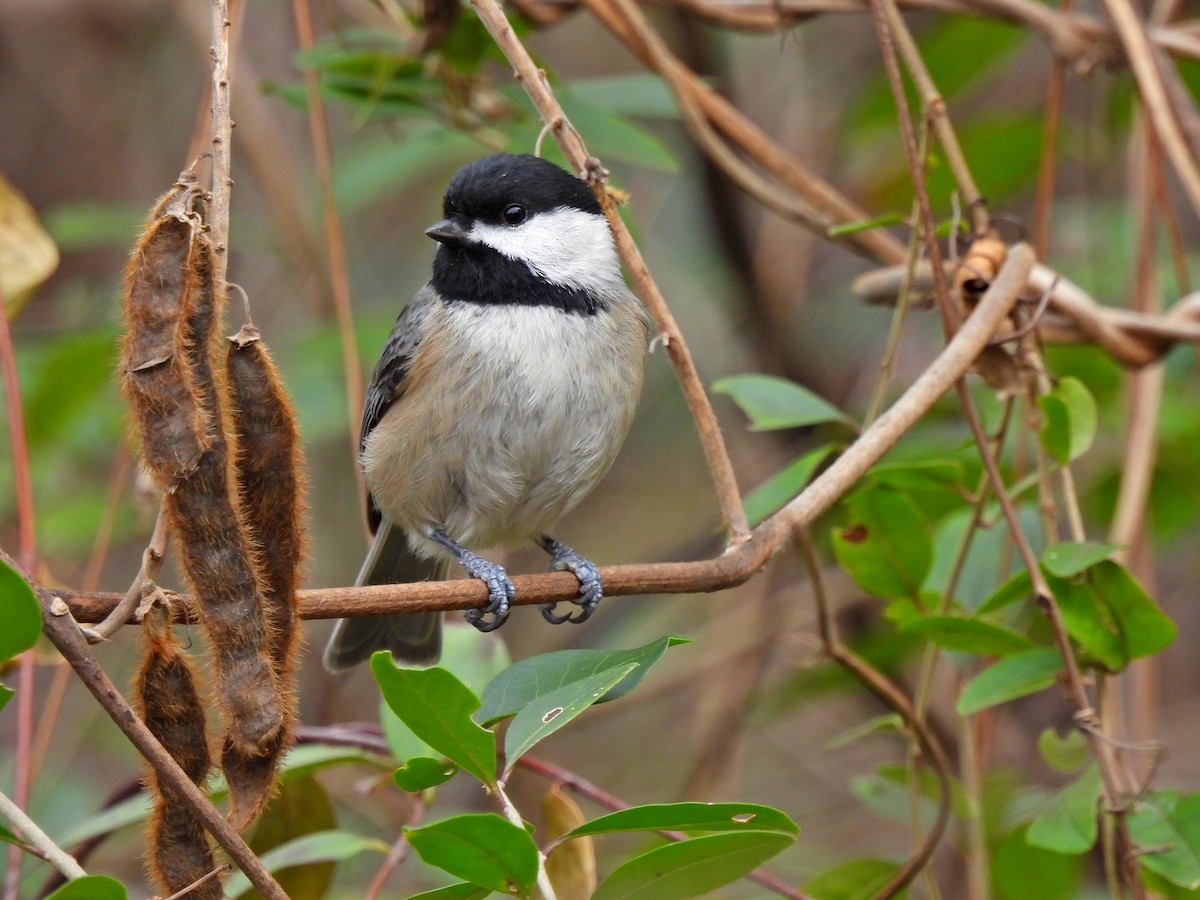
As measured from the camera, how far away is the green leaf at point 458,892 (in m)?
1.31

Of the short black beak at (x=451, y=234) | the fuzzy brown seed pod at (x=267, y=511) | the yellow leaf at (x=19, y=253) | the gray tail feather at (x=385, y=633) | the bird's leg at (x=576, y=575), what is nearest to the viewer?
the fuzzy brown seed pod at (x=267, y=511)

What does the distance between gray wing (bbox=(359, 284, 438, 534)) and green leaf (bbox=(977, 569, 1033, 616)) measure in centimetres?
126

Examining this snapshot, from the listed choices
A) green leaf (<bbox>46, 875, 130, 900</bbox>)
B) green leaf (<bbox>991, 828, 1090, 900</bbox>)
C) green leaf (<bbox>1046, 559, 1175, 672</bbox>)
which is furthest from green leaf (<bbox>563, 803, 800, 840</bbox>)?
green leaf (<bbox>991, 828, 1090, 900</bbox>)

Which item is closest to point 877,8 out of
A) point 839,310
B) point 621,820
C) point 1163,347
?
point 1163,347

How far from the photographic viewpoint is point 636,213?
15.3ft

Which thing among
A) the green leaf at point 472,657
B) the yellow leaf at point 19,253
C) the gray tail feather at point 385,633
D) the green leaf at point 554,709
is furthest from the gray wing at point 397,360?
the green leaf at point 554,709

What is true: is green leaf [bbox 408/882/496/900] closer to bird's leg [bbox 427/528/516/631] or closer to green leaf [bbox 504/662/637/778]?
green leaf [bbox 504/662/637/778]

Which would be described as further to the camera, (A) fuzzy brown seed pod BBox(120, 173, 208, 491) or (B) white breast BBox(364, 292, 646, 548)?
(B) white breast BBox(364, 292, 646, 548)

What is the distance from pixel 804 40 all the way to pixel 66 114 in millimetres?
2904

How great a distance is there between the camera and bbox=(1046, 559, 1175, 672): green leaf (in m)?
1.88

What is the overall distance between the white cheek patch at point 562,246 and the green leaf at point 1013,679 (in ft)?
3.72

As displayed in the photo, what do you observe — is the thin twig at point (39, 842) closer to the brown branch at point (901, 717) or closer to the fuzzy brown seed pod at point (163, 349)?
the fuzzy brown seed pod at point (163, 349)

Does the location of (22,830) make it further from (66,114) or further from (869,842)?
(66,114)

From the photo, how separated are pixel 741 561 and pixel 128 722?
2.68 ft
